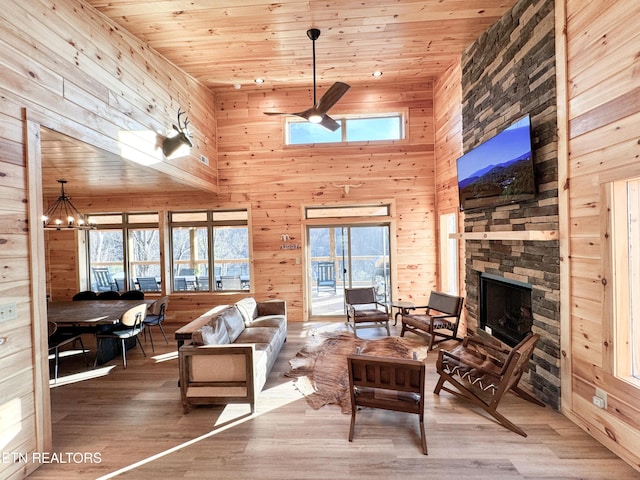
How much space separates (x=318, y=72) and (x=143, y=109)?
113 inches

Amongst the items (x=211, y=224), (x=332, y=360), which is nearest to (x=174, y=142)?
(x=211, y=224)

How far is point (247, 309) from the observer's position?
14.6 ft

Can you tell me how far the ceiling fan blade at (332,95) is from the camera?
339cm

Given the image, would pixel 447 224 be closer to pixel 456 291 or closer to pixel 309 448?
pixel 456 291

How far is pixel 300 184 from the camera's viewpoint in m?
5.85

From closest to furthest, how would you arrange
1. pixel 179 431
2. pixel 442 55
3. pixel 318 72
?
pixel 179 431
pixel 442 55
pixel 318 72

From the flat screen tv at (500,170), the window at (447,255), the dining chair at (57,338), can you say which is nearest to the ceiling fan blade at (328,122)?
the flat screen tv at (500,170)

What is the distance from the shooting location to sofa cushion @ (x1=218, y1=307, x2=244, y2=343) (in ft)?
11.7

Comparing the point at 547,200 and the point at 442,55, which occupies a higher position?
the point at 442,55

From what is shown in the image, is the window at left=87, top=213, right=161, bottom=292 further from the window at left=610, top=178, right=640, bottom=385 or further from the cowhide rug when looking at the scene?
the window at left=610, top=178, right=640, bottom=385

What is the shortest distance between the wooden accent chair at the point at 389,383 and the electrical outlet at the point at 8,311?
2426 mm

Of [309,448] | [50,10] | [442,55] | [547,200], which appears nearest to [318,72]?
[442,55]

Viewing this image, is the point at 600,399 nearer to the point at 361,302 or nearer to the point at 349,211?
the point at 361,302

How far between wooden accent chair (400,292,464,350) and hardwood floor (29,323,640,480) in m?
1.39
